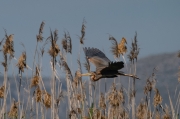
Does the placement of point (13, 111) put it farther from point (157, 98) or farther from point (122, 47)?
point (157, 98)

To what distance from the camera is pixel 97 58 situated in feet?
22.7

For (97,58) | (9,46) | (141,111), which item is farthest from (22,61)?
(141,111)

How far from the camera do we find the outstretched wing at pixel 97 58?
672cm

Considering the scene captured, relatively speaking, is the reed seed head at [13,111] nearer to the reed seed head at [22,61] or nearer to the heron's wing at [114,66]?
the reed seed head at [22,61]

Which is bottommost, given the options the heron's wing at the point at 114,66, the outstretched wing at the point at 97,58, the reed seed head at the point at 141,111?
the reed seed head at the point at 141,111

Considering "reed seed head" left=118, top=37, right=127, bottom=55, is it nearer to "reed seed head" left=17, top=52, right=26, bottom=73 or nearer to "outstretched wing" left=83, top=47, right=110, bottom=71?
"outstretched wing" left=83, top=47, right=110, bottom=71

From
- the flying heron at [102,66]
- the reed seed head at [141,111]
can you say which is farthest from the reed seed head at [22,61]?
the reed seed head at [141,111]

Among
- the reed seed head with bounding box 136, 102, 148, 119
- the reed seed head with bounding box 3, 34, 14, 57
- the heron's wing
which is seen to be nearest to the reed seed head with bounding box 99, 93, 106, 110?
the reed seed head with bounding box 136, 102, 148, 119

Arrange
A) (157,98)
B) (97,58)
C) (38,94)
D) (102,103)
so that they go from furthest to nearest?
(102,103), (157,98), (38,94), (97,58)

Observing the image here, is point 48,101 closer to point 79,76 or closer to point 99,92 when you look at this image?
point 79,76

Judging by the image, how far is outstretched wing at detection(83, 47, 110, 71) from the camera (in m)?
6.72

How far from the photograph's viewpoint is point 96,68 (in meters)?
6.77

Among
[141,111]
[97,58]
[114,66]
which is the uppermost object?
[97,58]

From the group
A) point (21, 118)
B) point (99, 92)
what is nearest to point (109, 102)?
point (99, 92)
